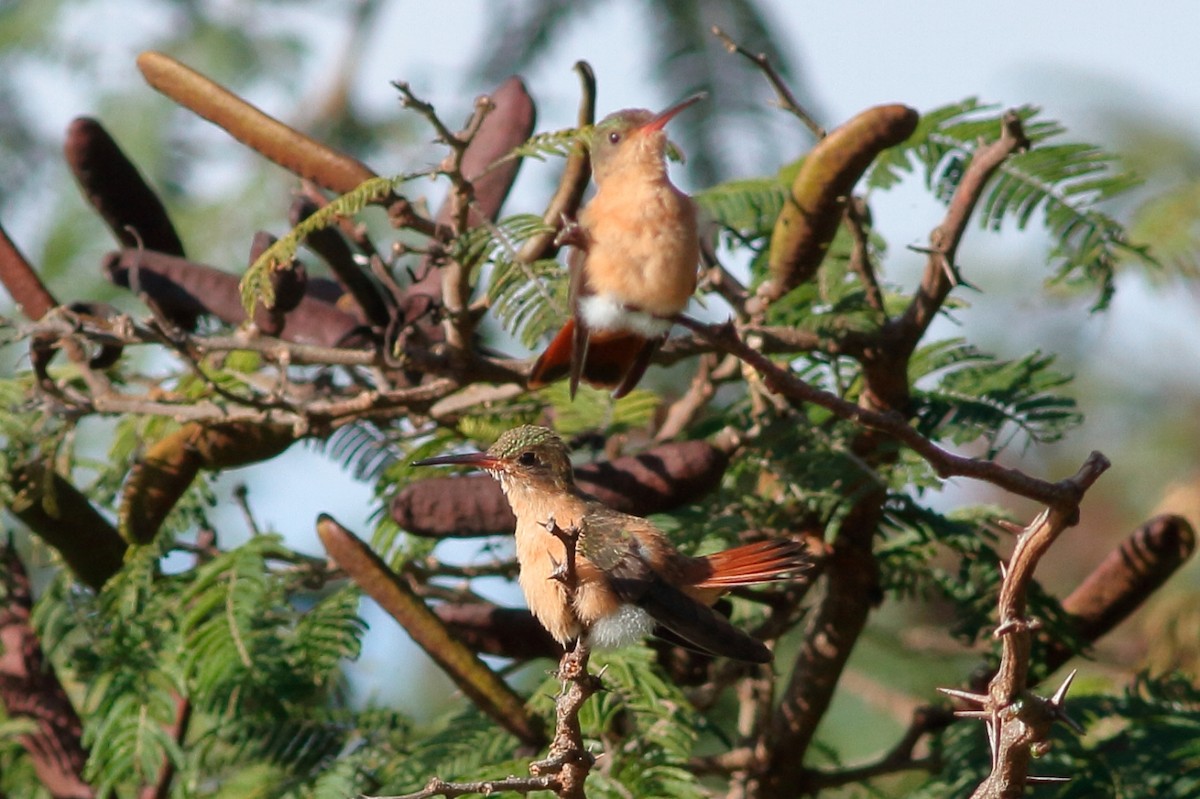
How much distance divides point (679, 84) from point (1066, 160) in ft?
12.9

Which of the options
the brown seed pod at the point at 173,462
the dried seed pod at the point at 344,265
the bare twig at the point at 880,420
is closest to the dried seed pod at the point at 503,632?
the brown seed pod at the point at 173,462

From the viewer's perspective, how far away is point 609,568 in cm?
244

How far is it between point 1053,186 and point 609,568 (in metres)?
1.61

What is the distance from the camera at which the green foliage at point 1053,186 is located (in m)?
3.32

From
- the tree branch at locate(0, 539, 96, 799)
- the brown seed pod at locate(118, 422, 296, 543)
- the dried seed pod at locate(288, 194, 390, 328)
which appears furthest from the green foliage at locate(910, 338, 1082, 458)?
the tree branch at locate(0, 539, 96, 799)

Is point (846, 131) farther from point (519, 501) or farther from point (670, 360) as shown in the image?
point (519, 501)

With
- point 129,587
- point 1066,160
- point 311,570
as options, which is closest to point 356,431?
point 311,570

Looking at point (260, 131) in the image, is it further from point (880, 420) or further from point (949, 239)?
point (880, 420)

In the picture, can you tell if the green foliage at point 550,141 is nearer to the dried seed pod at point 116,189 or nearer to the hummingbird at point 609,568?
the hummingbird at point 609,568

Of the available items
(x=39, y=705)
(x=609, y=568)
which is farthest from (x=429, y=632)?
(x=39, y=705)

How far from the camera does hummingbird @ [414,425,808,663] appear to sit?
2396 mm

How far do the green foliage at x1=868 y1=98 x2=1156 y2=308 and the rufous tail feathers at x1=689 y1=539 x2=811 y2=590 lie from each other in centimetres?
120

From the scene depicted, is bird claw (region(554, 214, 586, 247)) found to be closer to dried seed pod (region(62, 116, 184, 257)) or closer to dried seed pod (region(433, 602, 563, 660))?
dried seed pod (region(433, 602, 563, 660))

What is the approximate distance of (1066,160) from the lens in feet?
11.2
